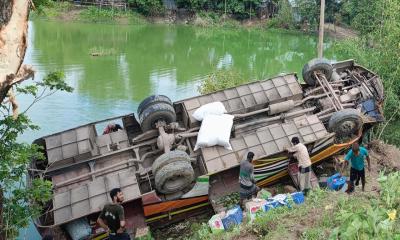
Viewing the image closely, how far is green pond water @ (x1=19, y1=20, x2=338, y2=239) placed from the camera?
1554 centimetres

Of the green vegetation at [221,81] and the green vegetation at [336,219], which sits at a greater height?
the green vegetation at [221,81]

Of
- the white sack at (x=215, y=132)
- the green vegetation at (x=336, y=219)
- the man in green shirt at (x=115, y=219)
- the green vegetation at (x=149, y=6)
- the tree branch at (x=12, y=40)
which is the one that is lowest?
the green vegetation at (x=336, y=219)

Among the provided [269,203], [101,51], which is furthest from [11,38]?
[101,51]

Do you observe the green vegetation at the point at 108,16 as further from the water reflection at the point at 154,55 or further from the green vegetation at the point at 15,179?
the green vegetation at the point at 15,179

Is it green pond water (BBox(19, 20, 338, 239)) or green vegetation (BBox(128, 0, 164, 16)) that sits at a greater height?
Result: green vegetation (BBox(128, 0, 164, 16))

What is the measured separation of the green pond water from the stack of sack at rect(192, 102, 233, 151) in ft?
13.0

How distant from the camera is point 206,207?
828 centimetres

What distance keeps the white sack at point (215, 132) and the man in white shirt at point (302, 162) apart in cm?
127

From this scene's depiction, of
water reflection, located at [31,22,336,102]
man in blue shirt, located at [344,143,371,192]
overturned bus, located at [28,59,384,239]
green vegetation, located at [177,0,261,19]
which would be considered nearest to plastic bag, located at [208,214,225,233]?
overturned bus, located at [28,59,384,239]

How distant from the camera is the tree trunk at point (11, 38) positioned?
345 cm

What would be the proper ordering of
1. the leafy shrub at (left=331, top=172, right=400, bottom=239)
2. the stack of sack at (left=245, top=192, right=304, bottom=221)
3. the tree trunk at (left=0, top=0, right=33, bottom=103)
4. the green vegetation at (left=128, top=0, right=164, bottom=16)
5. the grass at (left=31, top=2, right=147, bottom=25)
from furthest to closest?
the green vegetation at (left=128, top=0, right=164, bottom=16) → the grass at (left=31, top=2, right=147, bottom=25) → the stack of sack at (left=245, top=192, right=304, bottom=221) → the leafy shrub at (left=331, top=172, right=400, bottom=239) → the tree trunk at (left=0, top=0, right=33, bottom=103)

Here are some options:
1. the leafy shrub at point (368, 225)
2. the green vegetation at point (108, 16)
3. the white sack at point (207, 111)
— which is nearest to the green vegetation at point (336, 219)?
the leafy shrub at point (368, 225)

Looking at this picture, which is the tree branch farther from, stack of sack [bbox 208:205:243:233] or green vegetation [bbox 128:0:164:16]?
green vegetation [bbox 128:0:164:16]

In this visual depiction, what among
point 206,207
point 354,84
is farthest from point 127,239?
point 354,84
